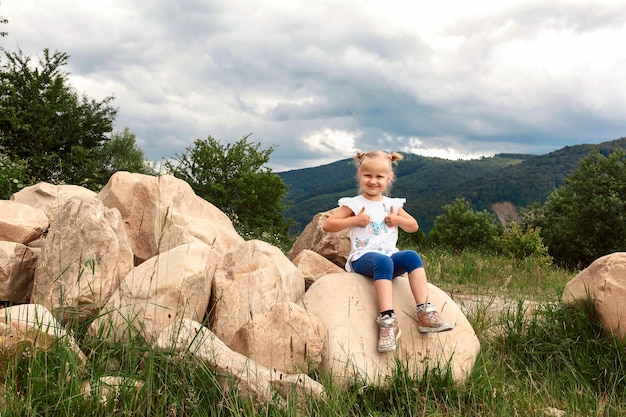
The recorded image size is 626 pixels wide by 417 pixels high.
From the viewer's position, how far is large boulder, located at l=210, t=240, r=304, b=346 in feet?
16.7

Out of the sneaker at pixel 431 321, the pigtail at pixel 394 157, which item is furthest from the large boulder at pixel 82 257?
the pigtail at pixel 394 157

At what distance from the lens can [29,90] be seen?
28953 millimetres

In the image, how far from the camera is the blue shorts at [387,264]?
5.45m

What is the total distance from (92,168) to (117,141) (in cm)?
2699

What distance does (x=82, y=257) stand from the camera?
16.8 ft

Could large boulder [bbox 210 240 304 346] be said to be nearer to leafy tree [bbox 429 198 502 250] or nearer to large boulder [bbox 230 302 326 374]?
large boulder [bbox 230 302 326 374]

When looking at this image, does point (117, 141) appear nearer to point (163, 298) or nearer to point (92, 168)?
point (92, 168)

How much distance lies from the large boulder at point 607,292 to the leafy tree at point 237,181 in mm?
21166

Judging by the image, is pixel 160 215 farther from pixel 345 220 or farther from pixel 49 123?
pixel 49 123

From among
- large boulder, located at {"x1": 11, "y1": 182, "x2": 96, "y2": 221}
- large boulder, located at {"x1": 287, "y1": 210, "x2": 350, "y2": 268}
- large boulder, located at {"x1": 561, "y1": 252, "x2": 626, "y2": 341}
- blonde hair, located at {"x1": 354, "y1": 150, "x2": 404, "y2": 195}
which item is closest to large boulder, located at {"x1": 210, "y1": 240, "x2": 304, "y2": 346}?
blonde hair, located at {"x1": 354, "y1": 150, "x2": 404, "y2": 195}

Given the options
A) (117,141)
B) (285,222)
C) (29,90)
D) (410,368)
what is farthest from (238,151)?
(117,141)

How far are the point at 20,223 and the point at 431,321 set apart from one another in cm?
471

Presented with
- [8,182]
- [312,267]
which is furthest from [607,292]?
[8,182]

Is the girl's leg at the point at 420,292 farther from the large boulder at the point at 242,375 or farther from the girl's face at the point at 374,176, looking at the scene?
the large boulder at the point at 242,375
